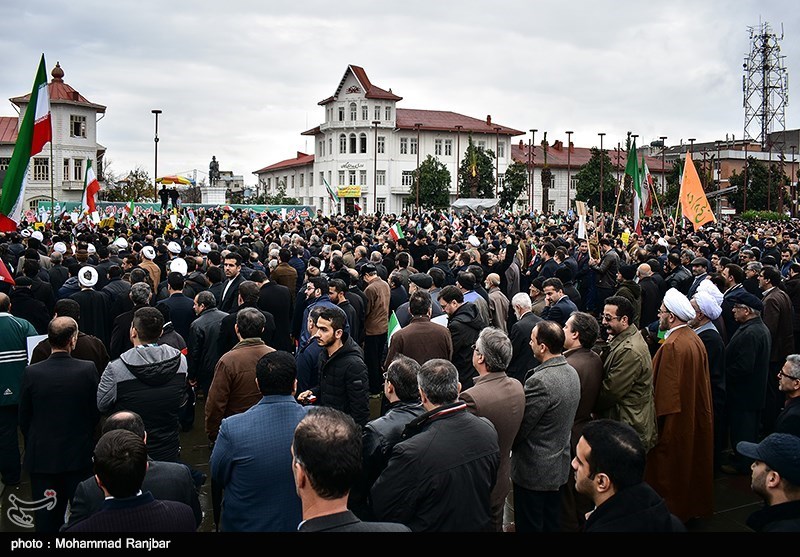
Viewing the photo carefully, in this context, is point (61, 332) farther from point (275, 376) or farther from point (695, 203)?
point (695, 203)

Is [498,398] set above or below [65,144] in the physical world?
below

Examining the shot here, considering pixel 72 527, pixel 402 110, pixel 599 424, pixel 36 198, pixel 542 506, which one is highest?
pixel 402 110

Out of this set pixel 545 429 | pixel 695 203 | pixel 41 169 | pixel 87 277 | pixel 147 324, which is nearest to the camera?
pixel 545 429

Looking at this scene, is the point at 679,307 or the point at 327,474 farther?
the point at 679,307

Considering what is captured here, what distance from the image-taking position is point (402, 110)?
279ft

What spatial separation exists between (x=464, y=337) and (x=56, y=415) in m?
3.95

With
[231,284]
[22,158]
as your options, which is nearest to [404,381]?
[231,284]

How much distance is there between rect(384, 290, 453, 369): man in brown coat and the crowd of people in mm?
23

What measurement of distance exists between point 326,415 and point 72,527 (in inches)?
45.8

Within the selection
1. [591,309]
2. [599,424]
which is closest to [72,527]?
[599,424]

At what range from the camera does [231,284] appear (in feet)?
31.4

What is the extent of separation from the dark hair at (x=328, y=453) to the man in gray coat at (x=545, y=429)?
2363 mm

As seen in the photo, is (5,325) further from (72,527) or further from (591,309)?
(591,309)

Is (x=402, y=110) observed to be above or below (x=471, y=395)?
above
